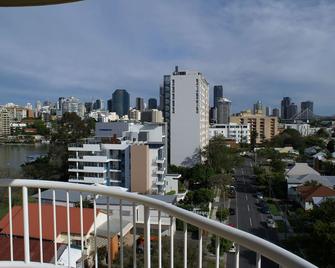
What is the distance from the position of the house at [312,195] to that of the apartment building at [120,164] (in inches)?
311

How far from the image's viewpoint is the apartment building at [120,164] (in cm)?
2098

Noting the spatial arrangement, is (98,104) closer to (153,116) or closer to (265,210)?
(153,116)

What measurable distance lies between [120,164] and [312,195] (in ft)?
33.8

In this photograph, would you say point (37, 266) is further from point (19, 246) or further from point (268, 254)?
point (268, 254)

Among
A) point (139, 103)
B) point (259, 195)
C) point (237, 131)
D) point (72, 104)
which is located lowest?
point (259, 195)

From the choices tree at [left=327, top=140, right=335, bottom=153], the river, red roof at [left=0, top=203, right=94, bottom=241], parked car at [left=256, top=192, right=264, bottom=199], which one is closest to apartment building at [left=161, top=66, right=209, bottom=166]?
parked car at [left=256, top=192, right=264, bottom=199]

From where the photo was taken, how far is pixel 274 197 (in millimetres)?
24797

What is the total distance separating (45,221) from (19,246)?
73 cm

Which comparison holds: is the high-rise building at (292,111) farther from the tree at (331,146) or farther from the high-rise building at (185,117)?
the high-rise building at (185,117)

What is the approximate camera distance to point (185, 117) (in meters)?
31.2

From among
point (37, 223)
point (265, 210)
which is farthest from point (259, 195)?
point (37, 223)

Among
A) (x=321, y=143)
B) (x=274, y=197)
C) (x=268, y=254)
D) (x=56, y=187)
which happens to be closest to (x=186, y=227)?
(x=268, y=254)

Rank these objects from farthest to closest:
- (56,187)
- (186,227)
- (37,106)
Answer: (37,106)
(56,187)
(186,227)

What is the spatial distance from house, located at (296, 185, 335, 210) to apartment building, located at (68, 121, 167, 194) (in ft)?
25.9
